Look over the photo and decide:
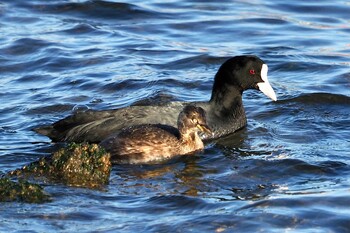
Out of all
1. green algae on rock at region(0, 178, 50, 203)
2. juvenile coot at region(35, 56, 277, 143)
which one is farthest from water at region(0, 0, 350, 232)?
juvenile coot at region(35, 56, 277, 143)

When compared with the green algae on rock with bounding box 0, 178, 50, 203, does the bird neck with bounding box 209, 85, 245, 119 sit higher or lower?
higher

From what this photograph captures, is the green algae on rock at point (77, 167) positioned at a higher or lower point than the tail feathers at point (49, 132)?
higher

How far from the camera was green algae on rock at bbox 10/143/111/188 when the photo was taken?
29.4ft

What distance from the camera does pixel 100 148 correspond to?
918 centimetres

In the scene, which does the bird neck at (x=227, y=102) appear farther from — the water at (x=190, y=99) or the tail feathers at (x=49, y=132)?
the tail feathers at (x=49, y=132)

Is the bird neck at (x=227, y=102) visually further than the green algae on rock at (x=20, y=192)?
Yes

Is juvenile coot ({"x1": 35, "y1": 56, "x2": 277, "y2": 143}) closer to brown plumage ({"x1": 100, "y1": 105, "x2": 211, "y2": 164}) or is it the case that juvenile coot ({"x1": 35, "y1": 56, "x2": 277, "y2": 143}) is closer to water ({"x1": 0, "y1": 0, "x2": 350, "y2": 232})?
water ({"x1": 0, "y1": 0, "x2": 350, "y2": 232})

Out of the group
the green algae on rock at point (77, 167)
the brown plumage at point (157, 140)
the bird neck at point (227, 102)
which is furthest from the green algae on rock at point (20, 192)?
the bird neck at point (227, 102)

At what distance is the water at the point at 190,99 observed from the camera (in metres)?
8.16

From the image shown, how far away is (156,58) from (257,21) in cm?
299

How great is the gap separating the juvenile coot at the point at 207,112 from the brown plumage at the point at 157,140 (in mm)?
537

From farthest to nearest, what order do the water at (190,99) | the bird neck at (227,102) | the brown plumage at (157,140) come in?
the bird neck at (227,102), the brown plumage at (157,140), the water at (190,99)

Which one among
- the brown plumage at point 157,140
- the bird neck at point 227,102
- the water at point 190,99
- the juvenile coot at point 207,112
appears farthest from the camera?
the bird neck at point 227,102

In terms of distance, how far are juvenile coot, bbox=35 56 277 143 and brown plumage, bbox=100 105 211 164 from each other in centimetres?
54
